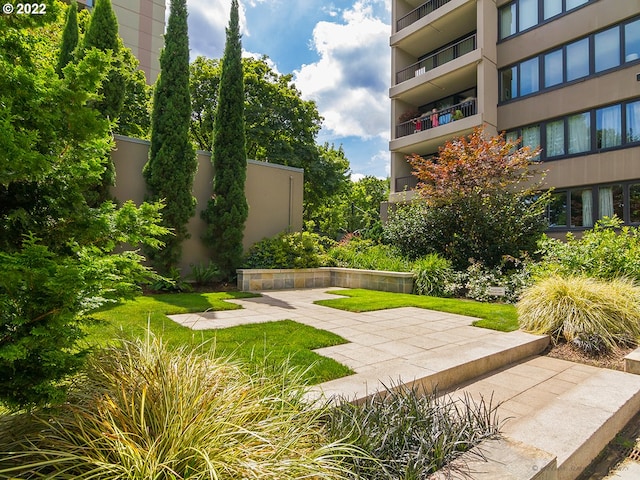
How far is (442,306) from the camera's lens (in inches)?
248

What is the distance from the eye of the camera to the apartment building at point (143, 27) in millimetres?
26703

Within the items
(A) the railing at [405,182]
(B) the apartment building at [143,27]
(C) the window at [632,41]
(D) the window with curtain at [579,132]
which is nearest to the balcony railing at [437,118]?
(A) the railing at [405,182]

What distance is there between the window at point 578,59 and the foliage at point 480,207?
4966 millimetres

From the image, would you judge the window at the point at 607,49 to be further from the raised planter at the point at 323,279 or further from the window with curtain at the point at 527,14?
the raised planter at the point at 323,279

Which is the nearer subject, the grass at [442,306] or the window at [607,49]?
the grass at [442,306]

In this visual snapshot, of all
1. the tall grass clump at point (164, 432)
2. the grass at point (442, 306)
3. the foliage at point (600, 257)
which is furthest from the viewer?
the foliage at point (600, 257)

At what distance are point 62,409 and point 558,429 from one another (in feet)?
9.27

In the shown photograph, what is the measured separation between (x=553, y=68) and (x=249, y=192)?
11.3 meters

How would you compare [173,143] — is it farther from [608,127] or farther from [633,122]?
[633,122]

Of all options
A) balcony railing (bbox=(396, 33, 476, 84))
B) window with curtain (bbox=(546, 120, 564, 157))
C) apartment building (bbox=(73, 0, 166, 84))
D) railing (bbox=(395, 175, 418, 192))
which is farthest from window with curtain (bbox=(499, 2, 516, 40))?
apartment building (bbox=(73, 0, 166, 84))

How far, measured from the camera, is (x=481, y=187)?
8781mm

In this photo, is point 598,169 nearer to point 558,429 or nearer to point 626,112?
point 626,112

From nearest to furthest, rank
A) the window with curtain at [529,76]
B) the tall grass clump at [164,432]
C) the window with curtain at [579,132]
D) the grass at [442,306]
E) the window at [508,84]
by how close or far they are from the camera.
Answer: the tall grass clump at [164,432] < the grass at [442,306] < the window with curtain at [579,132] < the window with curtain at [529,76] < the window at [508,84]

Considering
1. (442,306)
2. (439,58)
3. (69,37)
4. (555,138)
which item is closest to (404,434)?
(442,306)
